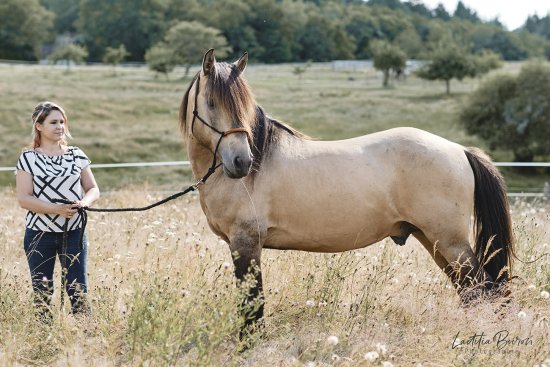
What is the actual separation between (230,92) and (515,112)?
42275 millimetres

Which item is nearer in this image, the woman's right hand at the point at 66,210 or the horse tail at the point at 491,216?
the woman's right hand at the point at 66,210

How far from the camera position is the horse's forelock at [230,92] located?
430 centimetres

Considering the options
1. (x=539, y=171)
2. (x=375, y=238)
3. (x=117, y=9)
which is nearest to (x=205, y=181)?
(x=375, y=238)

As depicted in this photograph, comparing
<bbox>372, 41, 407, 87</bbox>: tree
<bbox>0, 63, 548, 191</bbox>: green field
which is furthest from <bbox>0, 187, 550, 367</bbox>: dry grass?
<bbox>372, 41, 407, 87</bbox>: tree

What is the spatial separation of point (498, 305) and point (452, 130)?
43.5 meters

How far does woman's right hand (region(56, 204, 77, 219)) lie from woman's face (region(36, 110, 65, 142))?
1.75ft

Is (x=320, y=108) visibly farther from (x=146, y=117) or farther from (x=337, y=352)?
(x=337, y=352)

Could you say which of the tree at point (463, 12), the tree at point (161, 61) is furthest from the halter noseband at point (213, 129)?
the tree at point (463, 12)

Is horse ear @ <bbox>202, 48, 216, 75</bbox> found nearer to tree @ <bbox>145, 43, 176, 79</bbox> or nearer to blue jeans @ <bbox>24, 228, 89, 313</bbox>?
blue jeans @ <bbox>24, 228, 89, 313</bbox>

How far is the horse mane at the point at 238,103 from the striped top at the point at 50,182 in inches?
35.7

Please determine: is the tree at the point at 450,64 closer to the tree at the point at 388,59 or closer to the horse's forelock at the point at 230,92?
the tree at the point at 388,59

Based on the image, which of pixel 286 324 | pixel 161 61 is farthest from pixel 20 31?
pixel 286 324

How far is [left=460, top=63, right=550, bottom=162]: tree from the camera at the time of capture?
140ft

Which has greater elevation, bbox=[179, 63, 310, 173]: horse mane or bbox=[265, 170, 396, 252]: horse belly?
bbox=[179, 63, 310, 173]: horse mane
